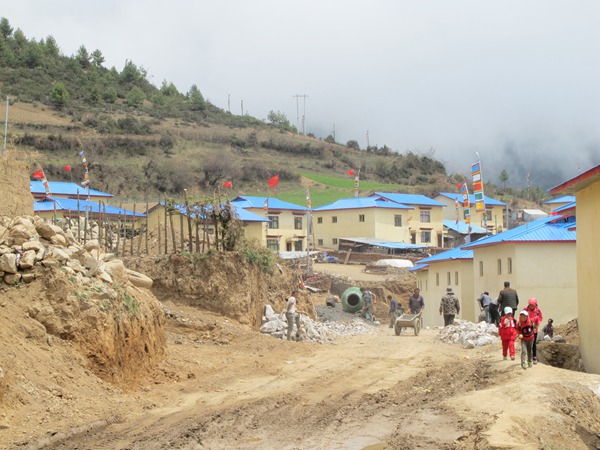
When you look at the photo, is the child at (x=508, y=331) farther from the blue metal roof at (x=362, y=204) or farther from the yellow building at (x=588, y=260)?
the blue metal roof at (x=362, y=204)

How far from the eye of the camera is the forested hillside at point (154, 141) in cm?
9119

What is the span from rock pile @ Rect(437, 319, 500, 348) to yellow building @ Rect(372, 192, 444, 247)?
57466 millimetres

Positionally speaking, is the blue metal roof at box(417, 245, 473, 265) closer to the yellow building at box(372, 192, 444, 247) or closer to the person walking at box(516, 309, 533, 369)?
the person walking at box(516, 309, 533, 369)

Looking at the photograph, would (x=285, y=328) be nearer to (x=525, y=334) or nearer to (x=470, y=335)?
(x=470, y=335)

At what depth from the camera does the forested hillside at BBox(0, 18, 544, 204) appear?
91188 mm

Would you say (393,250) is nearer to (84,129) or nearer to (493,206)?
(493,206)

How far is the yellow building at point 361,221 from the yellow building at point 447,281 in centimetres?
2866

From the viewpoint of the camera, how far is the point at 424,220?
85.2 m

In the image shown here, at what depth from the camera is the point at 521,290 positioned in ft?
112

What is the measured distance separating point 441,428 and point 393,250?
2500 inches

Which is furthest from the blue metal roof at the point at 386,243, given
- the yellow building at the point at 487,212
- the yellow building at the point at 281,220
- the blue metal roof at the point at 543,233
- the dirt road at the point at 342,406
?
the dirt road at the point at 342,406

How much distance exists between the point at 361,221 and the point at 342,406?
221 feet

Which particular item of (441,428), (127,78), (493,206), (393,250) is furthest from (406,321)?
(127,78)

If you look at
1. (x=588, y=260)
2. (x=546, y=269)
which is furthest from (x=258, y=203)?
(x=588, y=260)
